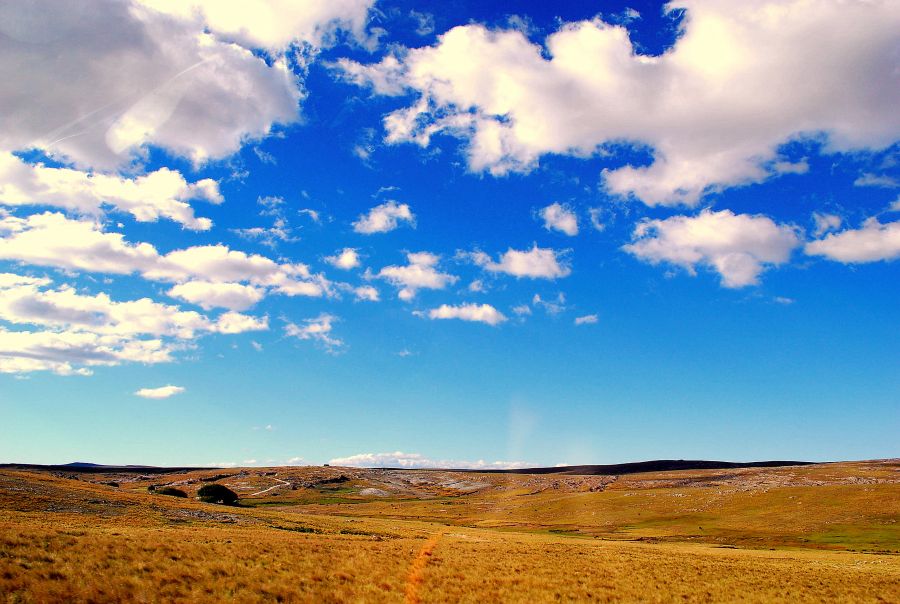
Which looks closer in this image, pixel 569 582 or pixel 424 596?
pixel 424 596

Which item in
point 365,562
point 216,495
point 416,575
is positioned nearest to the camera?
point 416,575

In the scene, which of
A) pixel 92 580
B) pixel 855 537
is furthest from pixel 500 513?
pixel 92 580

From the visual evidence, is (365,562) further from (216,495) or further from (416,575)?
(216,495)

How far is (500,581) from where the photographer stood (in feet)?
99.7

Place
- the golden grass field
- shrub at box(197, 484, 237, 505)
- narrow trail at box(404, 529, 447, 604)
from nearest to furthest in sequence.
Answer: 1. the golden grass field
2. narrow trail at box(404, 529, 447, 604)
3. shrub at box(197, 484, 237, 505)

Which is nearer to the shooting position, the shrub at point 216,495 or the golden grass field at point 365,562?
the golden grass field at point 365,562

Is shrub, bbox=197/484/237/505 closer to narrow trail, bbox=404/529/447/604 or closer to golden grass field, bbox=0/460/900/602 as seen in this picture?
golden grass field, bbox=0/460/900/602

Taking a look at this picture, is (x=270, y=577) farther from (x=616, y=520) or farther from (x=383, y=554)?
(x=616, y=520)

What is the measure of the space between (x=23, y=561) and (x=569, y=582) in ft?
90.2

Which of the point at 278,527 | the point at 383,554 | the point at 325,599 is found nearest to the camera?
the point at 325,599

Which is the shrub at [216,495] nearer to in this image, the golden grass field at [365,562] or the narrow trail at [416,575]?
the golden grass field at [365,562]

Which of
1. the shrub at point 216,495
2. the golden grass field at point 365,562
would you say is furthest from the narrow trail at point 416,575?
the shrub at point 216,495

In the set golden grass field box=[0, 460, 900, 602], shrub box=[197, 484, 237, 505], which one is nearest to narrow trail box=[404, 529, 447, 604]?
golden grass field box=[0, 460, 900, 602]

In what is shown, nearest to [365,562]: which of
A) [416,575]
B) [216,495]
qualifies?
[416,575]
